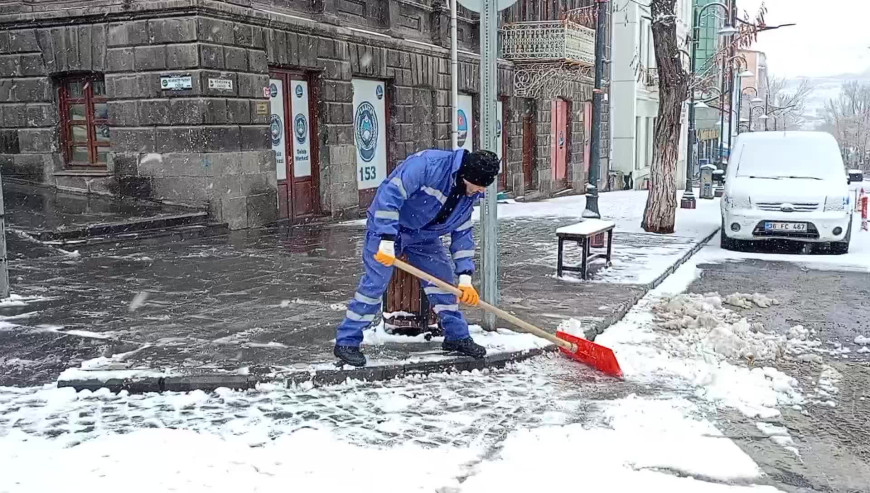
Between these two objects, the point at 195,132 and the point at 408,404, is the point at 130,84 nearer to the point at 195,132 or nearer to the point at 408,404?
the point at 195,132

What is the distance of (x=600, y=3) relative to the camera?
14.8 m

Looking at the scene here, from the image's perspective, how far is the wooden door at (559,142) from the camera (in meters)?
25.7

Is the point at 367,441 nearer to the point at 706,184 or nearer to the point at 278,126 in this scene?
the point at 278,126

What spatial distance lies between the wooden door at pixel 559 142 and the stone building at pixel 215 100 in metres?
9.15

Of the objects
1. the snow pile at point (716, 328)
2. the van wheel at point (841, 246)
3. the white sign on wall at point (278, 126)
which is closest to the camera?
the snow pile at point (716, 328)

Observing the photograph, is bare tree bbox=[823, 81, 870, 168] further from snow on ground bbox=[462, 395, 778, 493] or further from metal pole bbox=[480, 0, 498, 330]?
snow on ground bbox=[462, 395, 778, 493]

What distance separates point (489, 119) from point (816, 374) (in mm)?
3025

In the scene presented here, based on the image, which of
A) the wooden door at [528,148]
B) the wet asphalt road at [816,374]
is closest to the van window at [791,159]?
the wet asphalt road at [816,374]

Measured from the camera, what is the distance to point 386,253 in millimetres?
5211

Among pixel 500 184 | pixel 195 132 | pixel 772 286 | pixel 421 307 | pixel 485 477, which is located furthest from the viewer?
pixel 500 184

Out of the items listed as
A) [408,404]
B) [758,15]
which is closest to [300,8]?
[758,15]

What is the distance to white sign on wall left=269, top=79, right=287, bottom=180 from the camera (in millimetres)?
14000

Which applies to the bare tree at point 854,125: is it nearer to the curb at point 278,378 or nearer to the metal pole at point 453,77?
the metal pole at point 453,77

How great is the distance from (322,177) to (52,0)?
5316 millimetres
